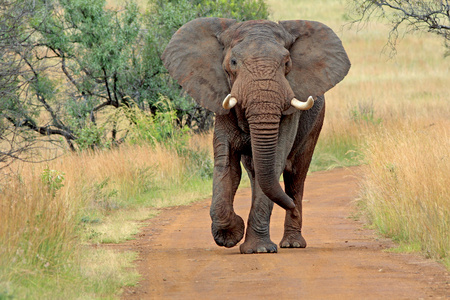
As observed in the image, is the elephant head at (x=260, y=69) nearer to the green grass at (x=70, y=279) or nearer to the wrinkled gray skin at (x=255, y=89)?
the wrinkled gray skin at (x=255, y=89)

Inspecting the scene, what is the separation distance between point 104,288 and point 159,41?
500 inches

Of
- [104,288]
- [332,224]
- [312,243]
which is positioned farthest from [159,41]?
[104,288]

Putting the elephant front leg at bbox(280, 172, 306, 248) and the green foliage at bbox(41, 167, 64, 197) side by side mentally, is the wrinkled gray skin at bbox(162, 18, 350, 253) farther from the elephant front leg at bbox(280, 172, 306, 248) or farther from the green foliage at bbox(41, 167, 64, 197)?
the green foliage at bbox(41, 167, 64, 197)

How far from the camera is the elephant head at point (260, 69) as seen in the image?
756 centimetres

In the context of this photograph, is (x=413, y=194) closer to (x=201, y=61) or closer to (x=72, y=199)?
(x=201, y=61)

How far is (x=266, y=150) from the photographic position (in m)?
7.63

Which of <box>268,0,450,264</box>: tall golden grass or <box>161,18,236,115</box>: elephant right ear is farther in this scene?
<box>161,18,236,115</box>: elephant right ear

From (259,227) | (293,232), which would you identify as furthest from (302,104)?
(293,232)

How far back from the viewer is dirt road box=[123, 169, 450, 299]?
5.91 meters

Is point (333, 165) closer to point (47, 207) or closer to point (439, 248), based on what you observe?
point (439, 248)

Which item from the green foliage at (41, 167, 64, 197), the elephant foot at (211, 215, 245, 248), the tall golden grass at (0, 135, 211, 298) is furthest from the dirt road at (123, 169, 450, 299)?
the green foliage at (41, 167, 64, 197)

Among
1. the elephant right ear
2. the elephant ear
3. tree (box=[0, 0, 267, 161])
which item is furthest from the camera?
tree (box=[0, 0, 267, 161])

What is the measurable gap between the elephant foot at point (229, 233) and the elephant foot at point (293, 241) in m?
0.98

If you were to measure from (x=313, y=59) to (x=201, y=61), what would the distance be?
1.24 m
